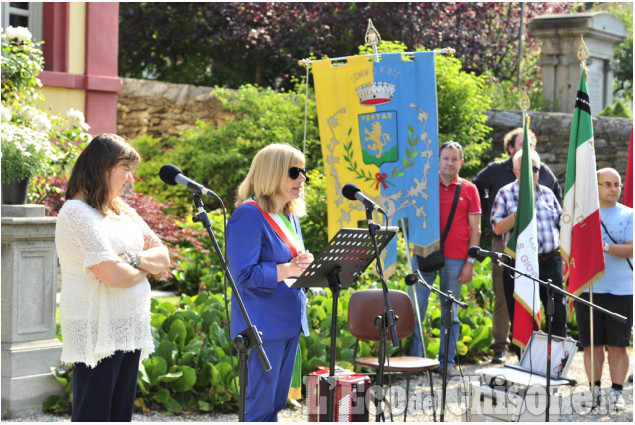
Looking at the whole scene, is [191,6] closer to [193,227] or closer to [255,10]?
[255,10]

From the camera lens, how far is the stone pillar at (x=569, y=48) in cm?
1363

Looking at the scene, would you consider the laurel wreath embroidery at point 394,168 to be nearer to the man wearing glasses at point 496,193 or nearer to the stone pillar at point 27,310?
the man wearing glasses at point 496,193

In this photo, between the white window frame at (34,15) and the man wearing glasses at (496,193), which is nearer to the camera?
the man wearing glasses at (496,193)

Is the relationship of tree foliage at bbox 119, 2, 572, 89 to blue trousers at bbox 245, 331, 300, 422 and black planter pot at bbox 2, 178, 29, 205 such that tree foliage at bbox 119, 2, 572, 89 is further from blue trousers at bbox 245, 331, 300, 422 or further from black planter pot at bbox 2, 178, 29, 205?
blue trousers at bbox 245, 331, 300, 422

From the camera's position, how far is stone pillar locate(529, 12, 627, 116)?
13.6 metres

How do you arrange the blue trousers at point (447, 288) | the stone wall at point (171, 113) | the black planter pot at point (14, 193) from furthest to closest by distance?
1. the stone wall at point (171, 113)
2. the blue trousers at point (447, 288)
3. the black planter pot at point (14, 193)

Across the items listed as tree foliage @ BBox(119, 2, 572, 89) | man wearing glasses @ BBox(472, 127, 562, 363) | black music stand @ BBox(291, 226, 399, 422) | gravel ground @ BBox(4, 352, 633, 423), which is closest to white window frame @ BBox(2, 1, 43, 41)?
man wearing glasses @ BBox(472, 127, 562, 363)

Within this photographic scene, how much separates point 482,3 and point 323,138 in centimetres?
1263

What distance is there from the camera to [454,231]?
670 cm

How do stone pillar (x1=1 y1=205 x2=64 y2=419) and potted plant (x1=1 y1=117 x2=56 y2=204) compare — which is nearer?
stone pillar (x1=1 y1=205 x2=64 y2=419)

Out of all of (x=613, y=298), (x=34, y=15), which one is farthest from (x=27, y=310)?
Answer: (x=34, y=15)

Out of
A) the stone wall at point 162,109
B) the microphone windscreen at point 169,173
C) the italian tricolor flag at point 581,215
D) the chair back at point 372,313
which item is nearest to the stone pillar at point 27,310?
the chair back at point 372,313

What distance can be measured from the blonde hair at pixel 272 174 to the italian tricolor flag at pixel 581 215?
275 cm

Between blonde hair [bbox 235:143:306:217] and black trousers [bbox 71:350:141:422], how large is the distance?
937 mm
